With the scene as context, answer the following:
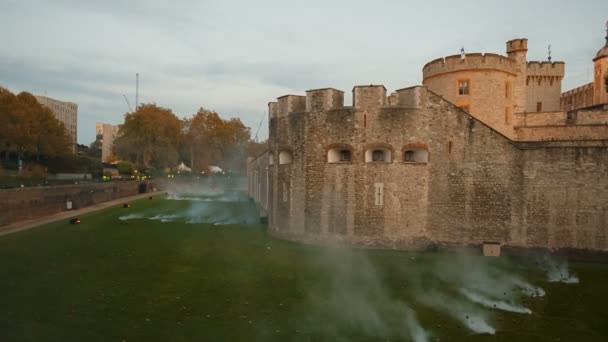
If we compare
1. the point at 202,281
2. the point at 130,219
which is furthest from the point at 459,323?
the point at 130,219

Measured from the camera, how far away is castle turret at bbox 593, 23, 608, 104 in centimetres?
2958

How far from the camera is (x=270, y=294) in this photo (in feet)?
37.6

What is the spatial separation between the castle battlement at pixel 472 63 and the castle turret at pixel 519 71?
75.8 inches

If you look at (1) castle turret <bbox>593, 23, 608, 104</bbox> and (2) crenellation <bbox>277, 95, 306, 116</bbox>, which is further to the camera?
(1) castle turret <bbox>593, 23, 608, 104</bbox>

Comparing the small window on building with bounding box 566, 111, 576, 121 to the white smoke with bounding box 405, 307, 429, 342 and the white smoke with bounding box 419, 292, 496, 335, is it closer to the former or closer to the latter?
the white smoke with bounding box 419, 292, 496, 335

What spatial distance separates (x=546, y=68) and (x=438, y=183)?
787 inches

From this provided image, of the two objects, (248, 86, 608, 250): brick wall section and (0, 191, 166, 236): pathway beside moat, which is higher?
(248, 86, 608, 250): brick wall section

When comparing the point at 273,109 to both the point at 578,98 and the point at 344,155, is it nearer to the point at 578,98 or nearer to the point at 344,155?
the point at 344,155

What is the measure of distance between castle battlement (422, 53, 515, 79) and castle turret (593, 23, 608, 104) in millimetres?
11783

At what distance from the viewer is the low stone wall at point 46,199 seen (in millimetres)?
23641

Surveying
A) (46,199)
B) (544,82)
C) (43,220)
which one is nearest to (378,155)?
(544,82)

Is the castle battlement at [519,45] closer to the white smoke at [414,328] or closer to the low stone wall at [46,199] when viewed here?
the white smoke at [414,328]

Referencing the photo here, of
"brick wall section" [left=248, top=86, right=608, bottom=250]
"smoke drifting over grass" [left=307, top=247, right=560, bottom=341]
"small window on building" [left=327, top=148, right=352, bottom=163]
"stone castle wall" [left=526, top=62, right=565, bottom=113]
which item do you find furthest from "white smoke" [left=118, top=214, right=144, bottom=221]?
"stone castle wall" [left=526, top=62, right=565, bottom=113]

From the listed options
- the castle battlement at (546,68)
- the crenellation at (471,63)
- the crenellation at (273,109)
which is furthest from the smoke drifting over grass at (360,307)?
the castle battlement at (546,68)
